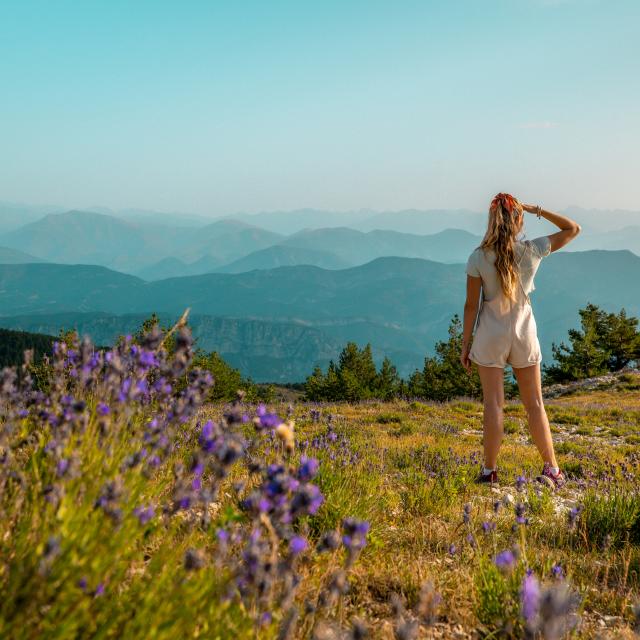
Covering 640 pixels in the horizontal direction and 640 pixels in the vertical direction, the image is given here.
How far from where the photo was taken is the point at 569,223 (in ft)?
17.3

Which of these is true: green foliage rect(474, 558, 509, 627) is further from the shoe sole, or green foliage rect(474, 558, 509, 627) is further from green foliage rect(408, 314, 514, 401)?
green foliage rect(408, 314, 514, 401)

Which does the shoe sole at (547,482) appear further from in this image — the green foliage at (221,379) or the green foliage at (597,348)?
the green foliage at (597,348)

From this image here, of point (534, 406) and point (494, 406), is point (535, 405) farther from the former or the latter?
point (494, 406)

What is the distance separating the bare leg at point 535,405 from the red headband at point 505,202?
155 cm

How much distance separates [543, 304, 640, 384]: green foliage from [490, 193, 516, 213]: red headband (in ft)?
124

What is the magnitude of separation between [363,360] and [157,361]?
40.9m

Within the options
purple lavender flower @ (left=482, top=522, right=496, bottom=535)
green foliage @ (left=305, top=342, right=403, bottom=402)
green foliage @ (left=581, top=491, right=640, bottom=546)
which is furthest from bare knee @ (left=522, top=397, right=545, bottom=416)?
green foliage @ (left=305, top=342, right=403, bottom=402)

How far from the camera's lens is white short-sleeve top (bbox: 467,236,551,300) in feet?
15.9

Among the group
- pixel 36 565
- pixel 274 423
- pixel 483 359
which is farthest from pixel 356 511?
pixel 483 359

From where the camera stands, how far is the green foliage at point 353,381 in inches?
1304

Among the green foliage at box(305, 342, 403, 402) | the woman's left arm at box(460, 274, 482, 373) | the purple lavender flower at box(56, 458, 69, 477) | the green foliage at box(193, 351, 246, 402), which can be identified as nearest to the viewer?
the purple lavender flower at box(56, 458, 69, 477)

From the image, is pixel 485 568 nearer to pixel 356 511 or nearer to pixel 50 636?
pixel 356 511

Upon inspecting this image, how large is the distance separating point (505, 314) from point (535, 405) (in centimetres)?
98

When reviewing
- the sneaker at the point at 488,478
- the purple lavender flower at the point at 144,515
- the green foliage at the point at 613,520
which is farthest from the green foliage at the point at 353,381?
the purple lavender flower at the point at 144,515
